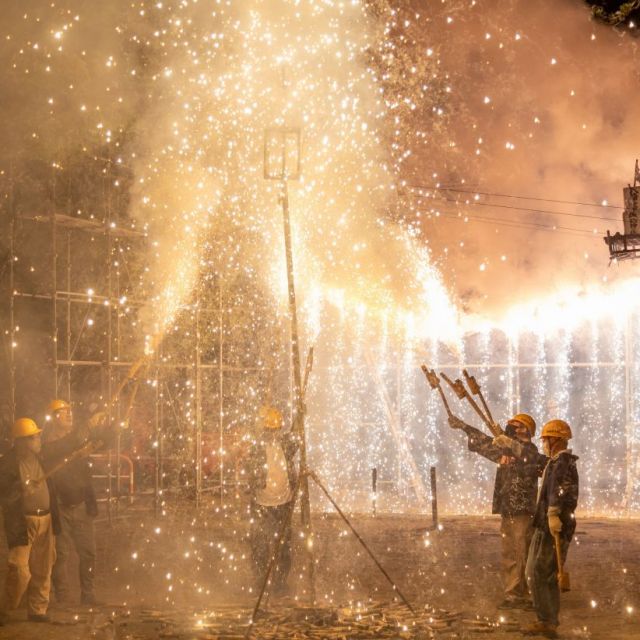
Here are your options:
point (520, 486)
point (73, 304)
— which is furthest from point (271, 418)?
point (73, 304)

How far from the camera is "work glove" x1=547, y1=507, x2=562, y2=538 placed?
20.9 feet

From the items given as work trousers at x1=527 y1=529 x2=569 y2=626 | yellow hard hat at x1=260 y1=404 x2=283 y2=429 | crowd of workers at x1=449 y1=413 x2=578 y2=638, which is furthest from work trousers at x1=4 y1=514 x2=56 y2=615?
work trousers at x1=527 y1=529 x2=569 y2=626

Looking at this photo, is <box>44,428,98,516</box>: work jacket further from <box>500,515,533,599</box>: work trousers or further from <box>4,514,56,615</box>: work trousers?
<box>500,515,533,599</box>: work trousers

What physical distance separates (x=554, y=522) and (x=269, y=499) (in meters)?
2.54

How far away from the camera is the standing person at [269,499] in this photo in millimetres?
7777

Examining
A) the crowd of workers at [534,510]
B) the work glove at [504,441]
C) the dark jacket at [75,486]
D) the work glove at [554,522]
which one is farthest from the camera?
the dark jacket at [75,486]

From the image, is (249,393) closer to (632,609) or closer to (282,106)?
(282,106)

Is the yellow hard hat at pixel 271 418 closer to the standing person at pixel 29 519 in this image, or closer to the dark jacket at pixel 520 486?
the standing person at pixel 29 519

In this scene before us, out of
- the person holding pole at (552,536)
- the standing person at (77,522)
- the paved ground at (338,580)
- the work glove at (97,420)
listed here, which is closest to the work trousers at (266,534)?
the paved ground at (338,580)

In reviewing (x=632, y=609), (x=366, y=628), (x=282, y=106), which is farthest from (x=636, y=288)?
(x=366, y=628)

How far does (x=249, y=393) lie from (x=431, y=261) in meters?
6.54

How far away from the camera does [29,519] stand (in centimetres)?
717

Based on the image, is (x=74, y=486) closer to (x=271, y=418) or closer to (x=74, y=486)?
(x=74, y=486)

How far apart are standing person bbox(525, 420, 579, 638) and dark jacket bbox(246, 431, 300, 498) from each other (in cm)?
225
